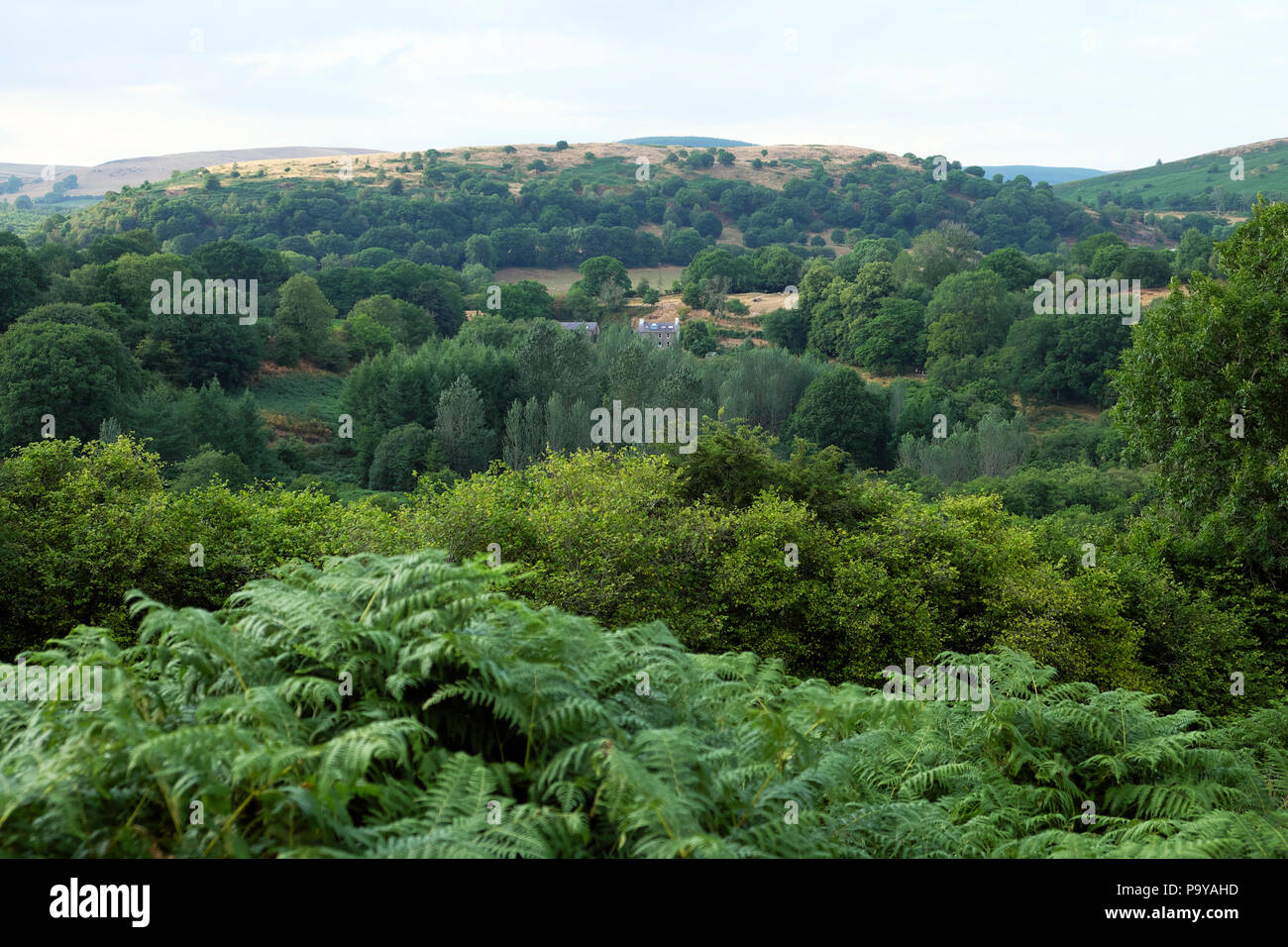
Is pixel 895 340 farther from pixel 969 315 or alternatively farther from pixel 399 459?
pixel 399 459

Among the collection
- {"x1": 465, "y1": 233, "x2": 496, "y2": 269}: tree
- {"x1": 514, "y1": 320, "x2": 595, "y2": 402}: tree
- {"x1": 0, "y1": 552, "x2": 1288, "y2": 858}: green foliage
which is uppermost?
{"x1": 465, "y1": 233, "x2": 496, "y2": 269}: tree

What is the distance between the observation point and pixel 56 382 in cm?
5125

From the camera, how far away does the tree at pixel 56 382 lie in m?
50.6

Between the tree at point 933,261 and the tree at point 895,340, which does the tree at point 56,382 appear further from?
the tree at point 933,261

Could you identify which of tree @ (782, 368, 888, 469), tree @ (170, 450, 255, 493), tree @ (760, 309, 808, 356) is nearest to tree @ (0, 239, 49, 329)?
tree @ (170, 450, 255, 493)

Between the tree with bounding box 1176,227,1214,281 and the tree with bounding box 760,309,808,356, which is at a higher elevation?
the tree with bounding box 1176,227,1214,281

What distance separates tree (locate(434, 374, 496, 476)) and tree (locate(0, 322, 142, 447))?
20391 mm

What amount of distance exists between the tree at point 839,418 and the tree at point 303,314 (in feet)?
150

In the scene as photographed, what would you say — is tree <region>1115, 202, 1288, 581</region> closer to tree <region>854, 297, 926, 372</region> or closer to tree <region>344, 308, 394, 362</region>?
tree <region>344, 308, 394, 362</region>

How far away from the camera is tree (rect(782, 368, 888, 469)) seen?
77938mm

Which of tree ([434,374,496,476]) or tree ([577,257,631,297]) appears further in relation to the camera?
tree ([577,257,631,297])

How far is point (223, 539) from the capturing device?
18031 millimetres
